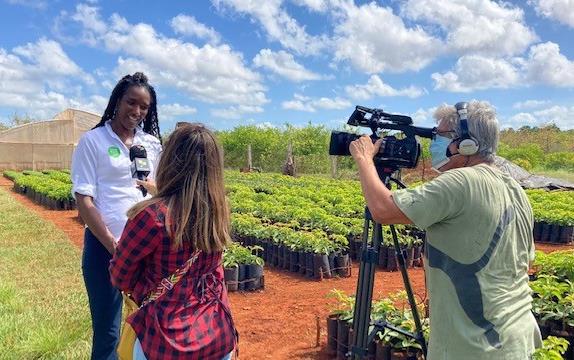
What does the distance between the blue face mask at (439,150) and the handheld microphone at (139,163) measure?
4.75 ft

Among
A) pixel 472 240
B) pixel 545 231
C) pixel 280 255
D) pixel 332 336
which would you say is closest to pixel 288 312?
pixel 332 336

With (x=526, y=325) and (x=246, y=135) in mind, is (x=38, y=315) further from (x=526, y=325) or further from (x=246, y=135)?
(x=246, y=135)

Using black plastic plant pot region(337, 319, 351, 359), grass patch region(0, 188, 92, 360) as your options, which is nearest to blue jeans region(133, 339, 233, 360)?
grass patch region(0, 188, 92, 360)

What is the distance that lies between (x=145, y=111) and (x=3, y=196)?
16.0 meters

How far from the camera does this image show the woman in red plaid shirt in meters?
1.83

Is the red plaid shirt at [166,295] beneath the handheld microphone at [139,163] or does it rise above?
beneath

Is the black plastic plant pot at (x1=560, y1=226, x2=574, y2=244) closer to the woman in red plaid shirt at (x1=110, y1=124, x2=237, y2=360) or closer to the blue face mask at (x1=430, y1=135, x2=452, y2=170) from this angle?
the blue face mask at (x1=430, y1=135, x2=452, y2=170)

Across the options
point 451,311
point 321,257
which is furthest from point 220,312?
point 321,257

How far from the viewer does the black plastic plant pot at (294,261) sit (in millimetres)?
6746

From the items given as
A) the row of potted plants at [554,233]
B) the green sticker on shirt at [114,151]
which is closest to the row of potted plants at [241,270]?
the green sticker on shirt at [114,151]

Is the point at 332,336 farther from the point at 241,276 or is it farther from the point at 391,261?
the point at 391,261

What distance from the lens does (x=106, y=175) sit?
2643mm

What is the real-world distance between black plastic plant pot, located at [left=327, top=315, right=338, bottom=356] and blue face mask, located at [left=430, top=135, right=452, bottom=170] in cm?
214

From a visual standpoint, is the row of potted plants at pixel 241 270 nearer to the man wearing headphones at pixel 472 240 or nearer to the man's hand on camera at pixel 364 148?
the man's hand on camera at pixel 364 148
